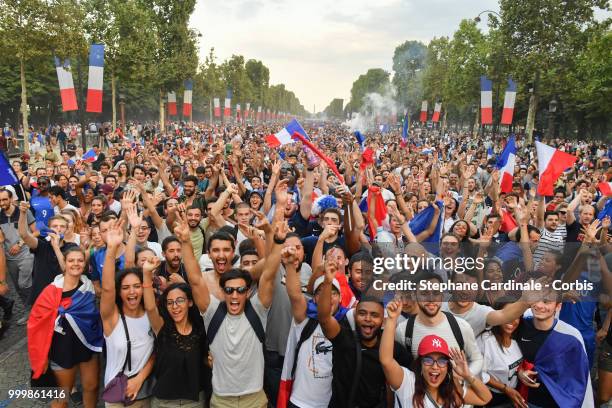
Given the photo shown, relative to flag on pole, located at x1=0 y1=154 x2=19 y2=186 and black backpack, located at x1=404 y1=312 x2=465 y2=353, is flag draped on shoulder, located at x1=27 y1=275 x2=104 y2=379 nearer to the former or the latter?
black backpack, located at x1=404 y1=312 x2=465 y2=353

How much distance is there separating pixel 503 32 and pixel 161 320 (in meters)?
27.6

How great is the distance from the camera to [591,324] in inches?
170

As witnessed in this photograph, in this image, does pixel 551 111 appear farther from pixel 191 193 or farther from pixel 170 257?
pixel 170 257

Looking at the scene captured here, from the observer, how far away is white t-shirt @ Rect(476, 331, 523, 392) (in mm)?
3357

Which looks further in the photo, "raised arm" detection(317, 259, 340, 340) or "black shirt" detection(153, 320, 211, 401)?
"black shirt" detection(153, 320, 211, 401)

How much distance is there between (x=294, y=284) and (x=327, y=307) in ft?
0.97

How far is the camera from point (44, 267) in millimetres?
5184

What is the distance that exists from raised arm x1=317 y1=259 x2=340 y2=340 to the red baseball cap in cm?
55

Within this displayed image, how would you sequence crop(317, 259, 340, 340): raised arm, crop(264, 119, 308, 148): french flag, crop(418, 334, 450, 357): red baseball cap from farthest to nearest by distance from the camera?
crop(264, 119, 308, 148): french flag → crop(317, 259, 340, 340): raised arm → crop(418, 334, 450, 357): red baseball cap

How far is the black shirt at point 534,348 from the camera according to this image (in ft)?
10.8

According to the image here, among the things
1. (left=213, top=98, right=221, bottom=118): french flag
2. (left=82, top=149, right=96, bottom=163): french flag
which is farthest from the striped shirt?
(left=213, top=98, right=221, bottom=118): french flag

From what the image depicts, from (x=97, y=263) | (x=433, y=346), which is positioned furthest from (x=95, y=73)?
(x=433, y=346)

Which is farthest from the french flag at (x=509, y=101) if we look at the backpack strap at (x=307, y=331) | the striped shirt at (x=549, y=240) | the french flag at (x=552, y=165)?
the backpack strap at (x=307, y=331)

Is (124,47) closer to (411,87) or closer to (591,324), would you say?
(591,324)
